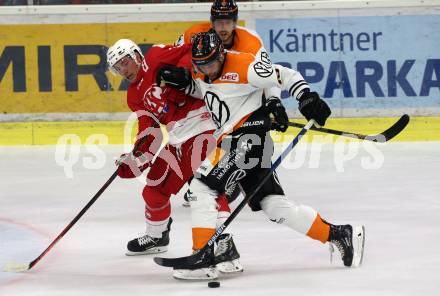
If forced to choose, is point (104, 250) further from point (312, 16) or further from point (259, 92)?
point (312, 16)

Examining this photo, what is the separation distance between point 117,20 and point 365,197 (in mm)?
3289

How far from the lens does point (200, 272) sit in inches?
172

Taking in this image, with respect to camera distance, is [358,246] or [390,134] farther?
[390,134]

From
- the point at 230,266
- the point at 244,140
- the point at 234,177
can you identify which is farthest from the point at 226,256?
the point at 244,140

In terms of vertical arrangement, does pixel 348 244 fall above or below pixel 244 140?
below

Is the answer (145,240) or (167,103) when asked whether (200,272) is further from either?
(167,103)

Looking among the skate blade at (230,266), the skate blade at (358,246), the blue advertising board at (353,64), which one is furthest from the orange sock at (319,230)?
the blue advertising board at (353,64)

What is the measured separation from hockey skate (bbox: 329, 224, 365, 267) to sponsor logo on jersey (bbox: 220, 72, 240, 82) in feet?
2.44

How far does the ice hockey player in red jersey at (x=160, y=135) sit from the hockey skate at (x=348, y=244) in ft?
2.47

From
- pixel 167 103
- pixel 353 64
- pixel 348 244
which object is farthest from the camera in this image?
pixel 353 64

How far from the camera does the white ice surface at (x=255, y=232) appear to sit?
14.1 feet

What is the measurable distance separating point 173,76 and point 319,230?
0.92 metres

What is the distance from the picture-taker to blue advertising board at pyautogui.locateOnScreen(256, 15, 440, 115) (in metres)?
8.80

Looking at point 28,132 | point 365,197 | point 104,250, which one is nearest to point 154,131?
point 104,250
